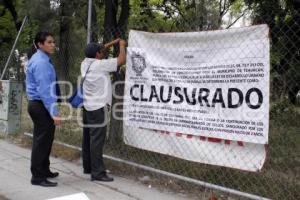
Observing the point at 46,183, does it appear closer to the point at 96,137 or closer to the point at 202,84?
the point at 96,137

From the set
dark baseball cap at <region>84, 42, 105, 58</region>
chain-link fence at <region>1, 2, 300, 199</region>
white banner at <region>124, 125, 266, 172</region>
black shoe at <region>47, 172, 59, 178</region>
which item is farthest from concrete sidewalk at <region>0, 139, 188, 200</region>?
dark baseball cap at <region>84, 42, 105, 58</region>

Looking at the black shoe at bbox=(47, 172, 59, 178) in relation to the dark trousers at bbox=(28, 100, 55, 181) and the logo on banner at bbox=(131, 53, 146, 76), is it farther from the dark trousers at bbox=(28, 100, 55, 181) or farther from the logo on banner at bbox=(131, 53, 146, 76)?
the logo on banner at bbox=(131, 53, 146, 76)

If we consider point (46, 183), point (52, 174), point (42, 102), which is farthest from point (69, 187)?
point (42, 102)

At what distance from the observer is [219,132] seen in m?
5.03

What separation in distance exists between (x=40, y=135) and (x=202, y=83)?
2.21m

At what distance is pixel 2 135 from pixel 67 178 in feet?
11.8

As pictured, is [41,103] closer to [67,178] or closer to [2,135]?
[67,178]

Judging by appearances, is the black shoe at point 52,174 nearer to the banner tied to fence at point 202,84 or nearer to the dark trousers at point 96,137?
the dark trousers at point 96,137

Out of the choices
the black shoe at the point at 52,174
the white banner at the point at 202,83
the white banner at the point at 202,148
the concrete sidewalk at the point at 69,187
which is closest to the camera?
the white banner at the point at 202,83

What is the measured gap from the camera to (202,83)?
5191 millimetres

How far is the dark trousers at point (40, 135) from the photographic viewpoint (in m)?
5.77

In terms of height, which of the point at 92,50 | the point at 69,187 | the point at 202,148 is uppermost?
the point at 92,50

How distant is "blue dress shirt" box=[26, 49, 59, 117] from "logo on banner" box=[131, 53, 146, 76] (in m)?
1.06

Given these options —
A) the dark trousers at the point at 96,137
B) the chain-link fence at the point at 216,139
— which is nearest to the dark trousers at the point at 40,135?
the dark trousers at the point at 96,137
